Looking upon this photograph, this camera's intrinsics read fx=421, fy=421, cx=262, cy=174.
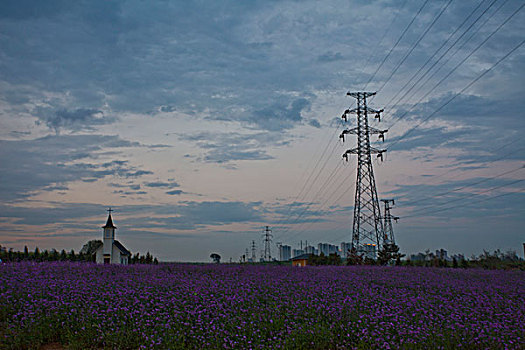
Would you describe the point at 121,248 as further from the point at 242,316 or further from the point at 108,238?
the point at 242,316

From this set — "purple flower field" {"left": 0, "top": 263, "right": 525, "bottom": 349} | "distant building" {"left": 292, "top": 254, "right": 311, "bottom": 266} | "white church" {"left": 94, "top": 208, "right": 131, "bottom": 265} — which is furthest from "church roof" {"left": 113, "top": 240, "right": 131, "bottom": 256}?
"purple flower field" {"left": 0, "top": 263, "right": 525, "bottom": 349}

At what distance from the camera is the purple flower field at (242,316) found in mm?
6980

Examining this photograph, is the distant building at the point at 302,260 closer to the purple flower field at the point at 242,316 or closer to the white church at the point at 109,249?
the white church at the point at 109,249

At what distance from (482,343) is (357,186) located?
19.6 metres

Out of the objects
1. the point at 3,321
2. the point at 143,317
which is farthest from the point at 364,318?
the point at 3,321

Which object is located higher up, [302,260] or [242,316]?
[242,316]

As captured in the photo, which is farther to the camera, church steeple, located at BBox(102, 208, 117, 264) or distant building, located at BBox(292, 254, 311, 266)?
distant building, located at BBox(292, 254, 311, 266)

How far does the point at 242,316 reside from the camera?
7.93m

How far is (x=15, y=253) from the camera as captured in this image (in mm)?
30422

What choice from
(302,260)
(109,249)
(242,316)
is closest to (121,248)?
(109,249)

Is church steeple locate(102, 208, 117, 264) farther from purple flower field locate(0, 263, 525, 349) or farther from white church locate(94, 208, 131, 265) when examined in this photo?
purple flower field locate(0, 263, 525, 349)

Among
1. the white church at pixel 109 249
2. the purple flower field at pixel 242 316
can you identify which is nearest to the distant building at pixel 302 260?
the white church at pixel 109 249

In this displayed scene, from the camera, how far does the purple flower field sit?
22.9 feet

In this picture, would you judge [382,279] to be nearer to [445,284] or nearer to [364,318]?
[445,284]
